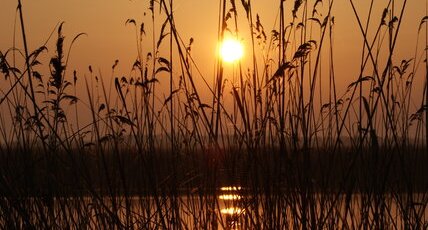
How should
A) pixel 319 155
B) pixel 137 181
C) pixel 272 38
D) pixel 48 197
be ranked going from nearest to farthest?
pixel 48 197 → pixel 319 155 → pixel 272 38 → pixel 137 181

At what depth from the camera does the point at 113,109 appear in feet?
9.41

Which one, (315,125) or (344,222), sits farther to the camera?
(315,125)

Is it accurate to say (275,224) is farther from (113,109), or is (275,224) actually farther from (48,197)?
(113,109)

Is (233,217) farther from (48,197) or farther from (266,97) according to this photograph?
(48,197)

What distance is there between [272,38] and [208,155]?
23.0 inches

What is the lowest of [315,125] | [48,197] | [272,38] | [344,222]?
[344,222]

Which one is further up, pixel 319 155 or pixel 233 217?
pixel 319 155

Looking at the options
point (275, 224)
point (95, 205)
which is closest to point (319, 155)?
point (275, 224)

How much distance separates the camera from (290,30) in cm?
241

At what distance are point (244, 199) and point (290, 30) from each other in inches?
27.4

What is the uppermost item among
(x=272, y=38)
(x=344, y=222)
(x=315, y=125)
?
(x=272, y=38)

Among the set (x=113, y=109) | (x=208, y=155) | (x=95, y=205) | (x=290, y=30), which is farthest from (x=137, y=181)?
(x=290, y=30)

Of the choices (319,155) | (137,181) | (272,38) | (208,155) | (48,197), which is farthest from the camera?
(137,181)

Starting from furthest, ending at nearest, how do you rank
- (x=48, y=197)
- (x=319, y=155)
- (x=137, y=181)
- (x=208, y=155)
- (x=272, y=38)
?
(x=137, y=181) < (x=272, y=38) < (x=319, y=155) < (x=208, y=155) < (x=48, y=197)
